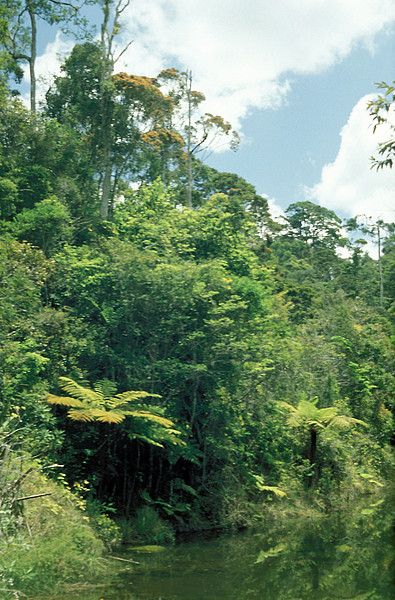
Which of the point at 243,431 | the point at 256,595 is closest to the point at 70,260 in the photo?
the point at 243,431

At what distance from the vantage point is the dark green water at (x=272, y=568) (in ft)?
28.1

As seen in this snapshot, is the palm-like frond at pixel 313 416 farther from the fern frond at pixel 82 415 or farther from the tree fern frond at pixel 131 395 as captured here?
the fern frond at pixel 82 415

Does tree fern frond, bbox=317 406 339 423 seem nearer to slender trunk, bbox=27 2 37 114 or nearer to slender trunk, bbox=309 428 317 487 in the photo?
slender trunk, bbox=309 428 317 487

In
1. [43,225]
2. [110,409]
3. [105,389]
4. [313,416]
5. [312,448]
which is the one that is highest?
[43,225]

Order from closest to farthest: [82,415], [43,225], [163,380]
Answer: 1. [82,415]
2. [163,380]
3. [43,225]

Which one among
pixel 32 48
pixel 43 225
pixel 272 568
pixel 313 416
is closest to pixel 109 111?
pixel 32 48

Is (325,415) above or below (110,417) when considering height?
below

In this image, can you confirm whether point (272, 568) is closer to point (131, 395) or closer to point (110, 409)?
point (131, 395)

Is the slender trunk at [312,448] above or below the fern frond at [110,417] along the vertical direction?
below

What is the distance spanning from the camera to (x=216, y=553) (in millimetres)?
11477

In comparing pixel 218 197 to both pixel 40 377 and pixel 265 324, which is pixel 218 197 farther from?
pixel 40 377

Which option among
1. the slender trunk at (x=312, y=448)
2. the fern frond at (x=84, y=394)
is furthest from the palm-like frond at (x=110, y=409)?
the slender trunk at (x=312, y=448)

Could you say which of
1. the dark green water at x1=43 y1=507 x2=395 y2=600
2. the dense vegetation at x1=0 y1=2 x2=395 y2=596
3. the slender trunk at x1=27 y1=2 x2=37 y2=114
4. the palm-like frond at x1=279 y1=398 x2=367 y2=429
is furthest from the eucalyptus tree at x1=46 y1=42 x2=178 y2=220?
the dark green water at x1=43 y1=507 x2=395 y2=600

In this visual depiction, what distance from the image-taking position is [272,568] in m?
10.2
